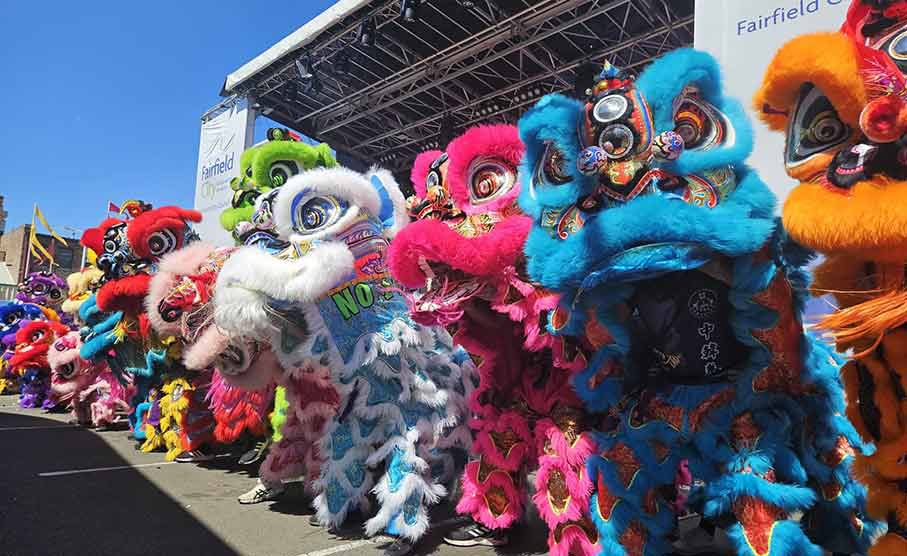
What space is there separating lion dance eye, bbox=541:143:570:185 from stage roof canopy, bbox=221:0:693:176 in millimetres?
Answer: 5490

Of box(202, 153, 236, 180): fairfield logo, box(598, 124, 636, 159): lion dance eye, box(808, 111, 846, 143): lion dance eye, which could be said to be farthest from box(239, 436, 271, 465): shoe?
box(202, 153, 236, 180): fairfield logo

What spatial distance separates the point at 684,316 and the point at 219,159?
1010 centimetres

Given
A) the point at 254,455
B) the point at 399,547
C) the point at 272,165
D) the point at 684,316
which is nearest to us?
the point at 684,316

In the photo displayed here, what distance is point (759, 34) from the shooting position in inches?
159

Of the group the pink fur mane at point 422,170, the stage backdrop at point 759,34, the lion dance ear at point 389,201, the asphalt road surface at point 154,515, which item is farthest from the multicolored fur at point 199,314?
the stage backdrop at point 759,34

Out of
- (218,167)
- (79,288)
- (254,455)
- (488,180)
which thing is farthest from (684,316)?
(218,167)

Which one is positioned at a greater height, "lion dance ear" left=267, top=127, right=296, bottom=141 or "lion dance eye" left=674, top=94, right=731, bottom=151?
"lion dance ear" left=267, top=127, right=296, bottom=141

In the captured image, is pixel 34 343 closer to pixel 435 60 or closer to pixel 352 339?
pixel 435 60

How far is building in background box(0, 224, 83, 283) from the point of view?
83.8 ft

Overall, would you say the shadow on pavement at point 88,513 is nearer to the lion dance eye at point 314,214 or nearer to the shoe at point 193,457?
the shoe at point 193,457

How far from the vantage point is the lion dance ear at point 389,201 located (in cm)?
364

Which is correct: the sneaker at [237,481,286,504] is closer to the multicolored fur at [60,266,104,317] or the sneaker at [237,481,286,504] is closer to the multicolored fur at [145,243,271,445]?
the multicolored fur at [145,243,271,445]

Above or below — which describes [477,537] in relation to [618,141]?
below

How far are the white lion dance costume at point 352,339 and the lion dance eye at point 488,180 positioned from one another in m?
0.75
